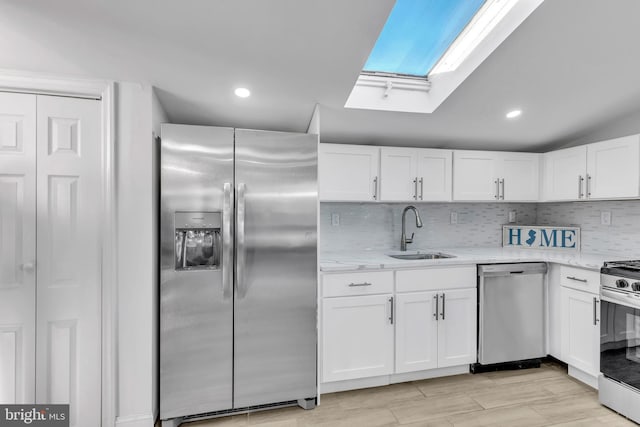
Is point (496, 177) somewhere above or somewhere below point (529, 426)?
above

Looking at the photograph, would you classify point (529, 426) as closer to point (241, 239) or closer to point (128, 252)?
point (241, 239)

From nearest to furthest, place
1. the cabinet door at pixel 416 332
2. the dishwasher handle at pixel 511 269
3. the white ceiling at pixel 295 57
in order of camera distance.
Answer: the white ceiling at pixel 295 57 < the cabinet door at pixel 416 332 < the dishwasher handle at pixel 511 269

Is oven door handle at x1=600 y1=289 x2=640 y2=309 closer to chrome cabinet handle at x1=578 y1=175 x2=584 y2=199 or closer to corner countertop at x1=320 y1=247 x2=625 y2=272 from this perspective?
corner countertop at x1=320 y1=247 x2=625 y2=272

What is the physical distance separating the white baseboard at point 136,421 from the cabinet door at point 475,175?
285cm

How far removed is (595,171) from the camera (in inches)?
99.8

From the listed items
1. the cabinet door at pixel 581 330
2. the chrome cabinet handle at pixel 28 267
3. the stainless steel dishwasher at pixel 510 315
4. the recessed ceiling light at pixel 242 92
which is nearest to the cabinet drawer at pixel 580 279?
the cabinet door at pixel 581 330

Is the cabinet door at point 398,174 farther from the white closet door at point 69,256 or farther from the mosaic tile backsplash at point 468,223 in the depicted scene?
the white closet door at point 69,256

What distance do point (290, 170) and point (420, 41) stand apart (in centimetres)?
125

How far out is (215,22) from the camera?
1.41 m

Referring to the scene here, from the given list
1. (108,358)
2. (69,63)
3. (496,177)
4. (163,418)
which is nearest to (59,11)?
(69,63)

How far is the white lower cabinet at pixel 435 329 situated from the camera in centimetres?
228

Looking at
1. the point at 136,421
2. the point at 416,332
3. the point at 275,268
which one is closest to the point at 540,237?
the point at 416,332

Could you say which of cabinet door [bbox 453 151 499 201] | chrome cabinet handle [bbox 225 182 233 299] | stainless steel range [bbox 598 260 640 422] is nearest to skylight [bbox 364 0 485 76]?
cabinet door [bbox 453 151 499 201]

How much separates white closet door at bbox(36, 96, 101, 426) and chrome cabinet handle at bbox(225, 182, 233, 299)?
0.69 meters
